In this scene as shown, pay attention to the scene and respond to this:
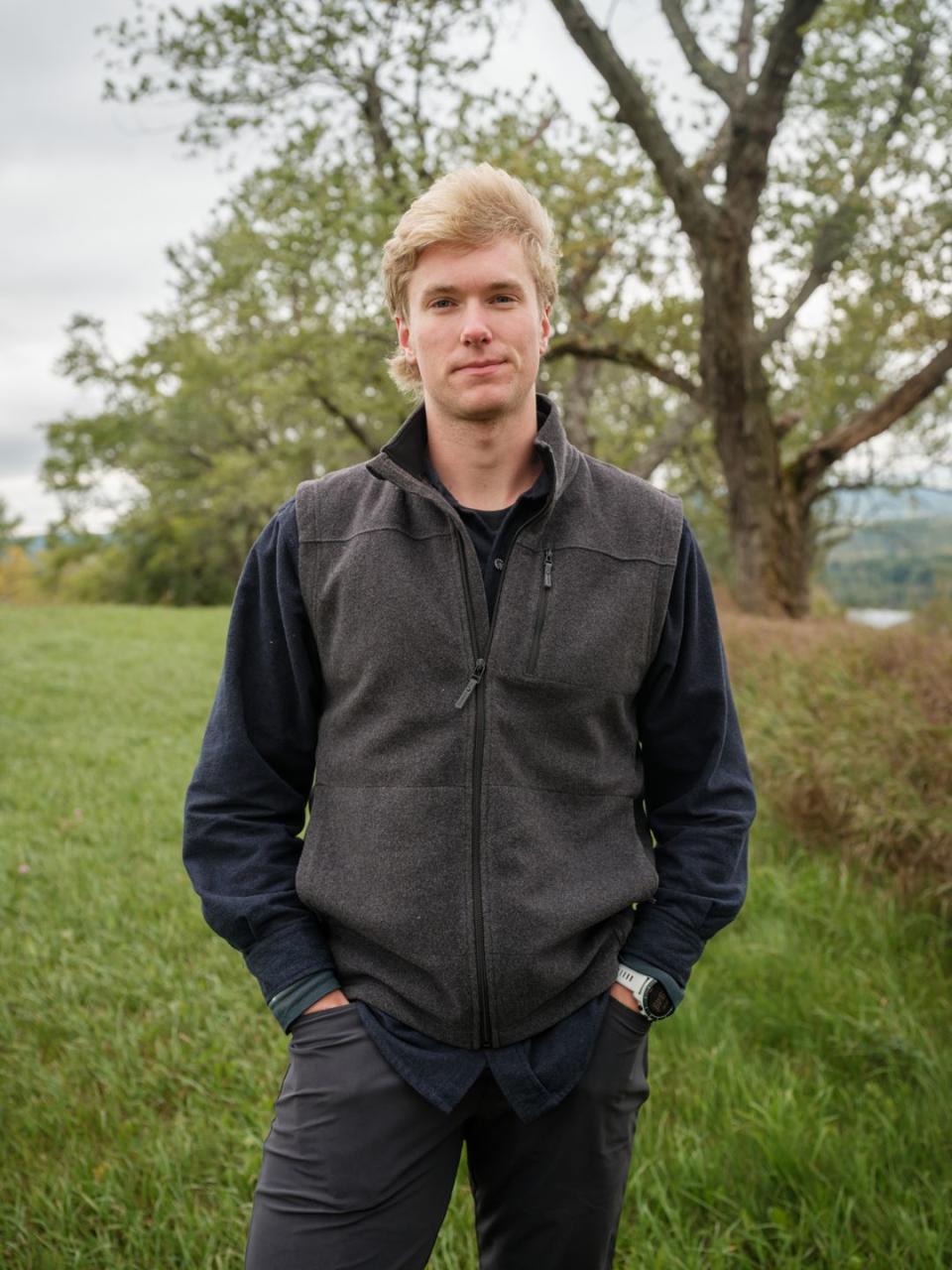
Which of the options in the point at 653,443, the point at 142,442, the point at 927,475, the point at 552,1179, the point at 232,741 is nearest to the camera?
the point at 552,1179

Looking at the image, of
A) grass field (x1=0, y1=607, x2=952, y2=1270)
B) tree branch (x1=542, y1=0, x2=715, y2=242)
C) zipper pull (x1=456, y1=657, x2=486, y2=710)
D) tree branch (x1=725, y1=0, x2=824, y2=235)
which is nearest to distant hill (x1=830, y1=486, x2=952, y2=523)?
tree branch (x1=725, y1=0, x2=824, y2=235)


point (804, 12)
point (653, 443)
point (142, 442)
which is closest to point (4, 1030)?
point (804, 12)

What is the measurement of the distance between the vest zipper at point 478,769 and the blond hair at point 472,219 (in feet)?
1.85

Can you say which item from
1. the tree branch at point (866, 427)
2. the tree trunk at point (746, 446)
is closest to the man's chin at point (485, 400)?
the tree trunk at point (746, 446)

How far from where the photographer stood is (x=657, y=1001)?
6.48 feet

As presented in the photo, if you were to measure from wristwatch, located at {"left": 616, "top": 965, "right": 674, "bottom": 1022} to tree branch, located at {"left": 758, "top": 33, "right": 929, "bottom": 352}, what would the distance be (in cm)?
1122

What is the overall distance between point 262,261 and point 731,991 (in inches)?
640

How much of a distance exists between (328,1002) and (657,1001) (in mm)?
621

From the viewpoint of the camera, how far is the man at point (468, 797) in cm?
183

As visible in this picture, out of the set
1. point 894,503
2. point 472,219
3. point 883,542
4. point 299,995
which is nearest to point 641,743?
point 299,995

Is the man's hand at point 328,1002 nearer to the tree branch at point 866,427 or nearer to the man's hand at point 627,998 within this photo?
the man's hand at point 627,998

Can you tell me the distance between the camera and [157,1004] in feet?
13.9

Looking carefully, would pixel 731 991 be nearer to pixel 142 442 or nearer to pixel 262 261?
pixel 262 261

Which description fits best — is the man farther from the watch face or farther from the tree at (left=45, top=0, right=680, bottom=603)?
the tree at (left=45, top=0, right=680, bottom=603)
